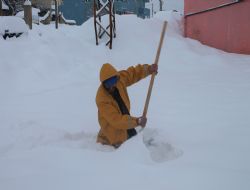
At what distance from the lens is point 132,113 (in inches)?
231

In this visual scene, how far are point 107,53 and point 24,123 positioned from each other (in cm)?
550

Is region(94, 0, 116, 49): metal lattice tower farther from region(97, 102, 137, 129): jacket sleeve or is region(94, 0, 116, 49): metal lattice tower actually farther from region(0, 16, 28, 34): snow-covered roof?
A: region(97, 102, 137, 129): jacket sleeve

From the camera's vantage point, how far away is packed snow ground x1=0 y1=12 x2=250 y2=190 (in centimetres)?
297

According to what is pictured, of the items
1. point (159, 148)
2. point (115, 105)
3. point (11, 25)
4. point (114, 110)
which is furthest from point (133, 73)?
point (11, 25)

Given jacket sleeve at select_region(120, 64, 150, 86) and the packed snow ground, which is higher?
jacket sleeve at select_region(120, 64, 150, 86)

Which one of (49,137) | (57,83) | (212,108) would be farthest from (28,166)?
(57,83)

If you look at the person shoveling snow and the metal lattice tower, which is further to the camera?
the metal lattice tower

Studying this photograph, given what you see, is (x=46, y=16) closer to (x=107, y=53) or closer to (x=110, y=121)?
(x=107, y=53)

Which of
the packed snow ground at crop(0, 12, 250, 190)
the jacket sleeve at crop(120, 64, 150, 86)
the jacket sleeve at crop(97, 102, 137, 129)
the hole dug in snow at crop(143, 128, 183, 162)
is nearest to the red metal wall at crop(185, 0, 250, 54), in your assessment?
the packed snow ground at crop(0, 12, 250, 190)

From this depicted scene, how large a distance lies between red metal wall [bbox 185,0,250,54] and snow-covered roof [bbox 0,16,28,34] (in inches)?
220

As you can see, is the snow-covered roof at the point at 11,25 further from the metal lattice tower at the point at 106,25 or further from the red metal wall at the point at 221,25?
the red metal wall at the point at 221,25

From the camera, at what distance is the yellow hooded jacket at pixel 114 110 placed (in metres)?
3.94

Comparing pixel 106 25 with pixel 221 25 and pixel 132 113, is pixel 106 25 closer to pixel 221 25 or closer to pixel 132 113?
pixel 221 25

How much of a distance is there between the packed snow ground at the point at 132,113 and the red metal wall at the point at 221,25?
1.40 feet
